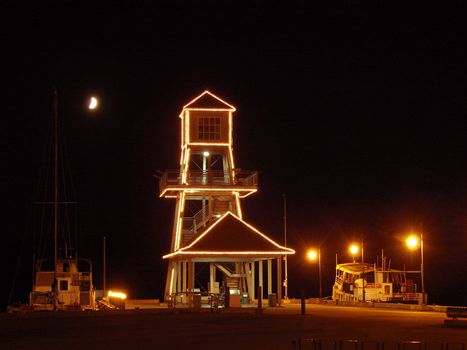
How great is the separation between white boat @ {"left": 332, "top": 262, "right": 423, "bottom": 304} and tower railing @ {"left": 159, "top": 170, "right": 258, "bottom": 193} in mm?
15466

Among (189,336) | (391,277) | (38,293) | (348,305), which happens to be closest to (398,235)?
(391,277)

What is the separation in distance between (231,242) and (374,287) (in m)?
25.3

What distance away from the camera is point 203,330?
1133 inches

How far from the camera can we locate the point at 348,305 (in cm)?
5084

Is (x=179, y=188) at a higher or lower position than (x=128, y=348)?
higher

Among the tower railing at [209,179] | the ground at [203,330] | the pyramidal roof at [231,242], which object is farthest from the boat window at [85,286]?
the ground at [203,330]

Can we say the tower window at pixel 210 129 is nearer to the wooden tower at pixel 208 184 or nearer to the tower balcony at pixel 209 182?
the wooden tower at pixel 208 184

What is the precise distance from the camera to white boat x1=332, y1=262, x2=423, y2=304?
6662 cm

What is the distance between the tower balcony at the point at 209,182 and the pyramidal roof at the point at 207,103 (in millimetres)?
3867

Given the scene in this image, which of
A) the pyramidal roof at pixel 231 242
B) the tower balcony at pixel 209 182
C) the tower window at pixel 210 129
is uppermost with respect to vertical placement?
the tower window at pixel 210 129

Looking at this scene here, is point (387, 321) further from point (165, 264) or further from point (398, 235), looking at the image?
point (165, 264)

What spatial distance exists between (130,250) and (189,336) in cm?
8218

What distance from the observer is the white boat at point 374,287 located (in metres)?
66.6

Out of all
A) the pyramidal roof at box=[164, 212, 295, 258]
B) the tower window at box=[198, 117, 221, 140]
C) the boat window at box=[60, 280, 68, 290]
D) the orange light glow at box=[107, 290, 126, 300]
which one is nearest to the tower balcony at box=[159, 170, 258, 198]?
the tower window at box=[198, 117, 221, 140]
